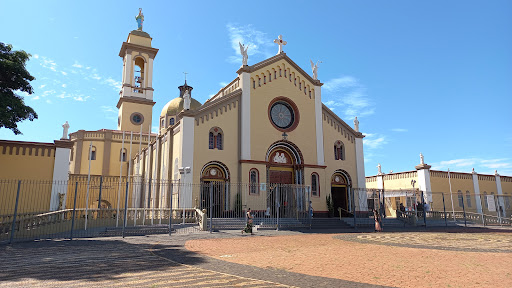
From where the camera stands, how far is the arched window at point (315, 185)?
97.1ft

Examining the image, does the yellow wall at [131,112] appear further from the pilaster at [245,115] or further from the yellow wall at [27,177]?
the yellow wall at [27,177]


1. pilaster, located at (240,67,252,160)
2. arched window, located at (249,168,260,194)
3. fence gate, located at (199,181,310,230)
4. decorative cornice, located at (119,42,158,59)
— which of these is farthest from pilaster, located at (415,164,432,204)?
decorative cornice, located at (119,42,158,59)

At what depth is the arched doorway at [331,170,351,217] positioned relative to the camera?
3134cm

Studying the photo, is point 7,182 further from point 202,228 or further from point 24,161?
point 202,228

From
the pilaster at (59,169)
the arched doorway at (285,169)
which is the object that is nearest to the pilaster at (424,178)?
the arched doorway at (285,169)

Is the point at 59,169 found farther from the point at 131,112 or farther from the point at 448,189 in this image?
the point at 448,189

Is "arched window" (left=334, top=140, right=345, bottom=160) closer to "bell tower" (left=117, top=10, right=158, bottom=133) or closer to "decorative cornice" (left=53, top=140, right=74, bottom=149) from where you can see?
"decorative cornice" (left=53, top=140, right=74, bottom=149)

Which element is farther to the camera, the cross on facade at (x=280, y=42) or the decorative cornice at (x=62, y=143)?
the cross on facade at (x=280, y=42)

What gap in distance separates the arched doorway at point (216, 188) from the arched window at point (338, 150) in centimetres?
1075

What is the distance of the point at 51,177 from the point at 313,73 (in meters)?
22.6

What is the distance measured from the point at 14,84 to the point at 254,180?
16.5 m

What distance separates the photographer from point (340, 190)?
105 ft

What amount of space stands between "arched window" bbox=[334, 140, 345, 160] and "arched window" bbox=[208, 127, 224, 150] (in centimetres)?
1091

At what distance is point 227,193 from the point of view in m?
26.0
